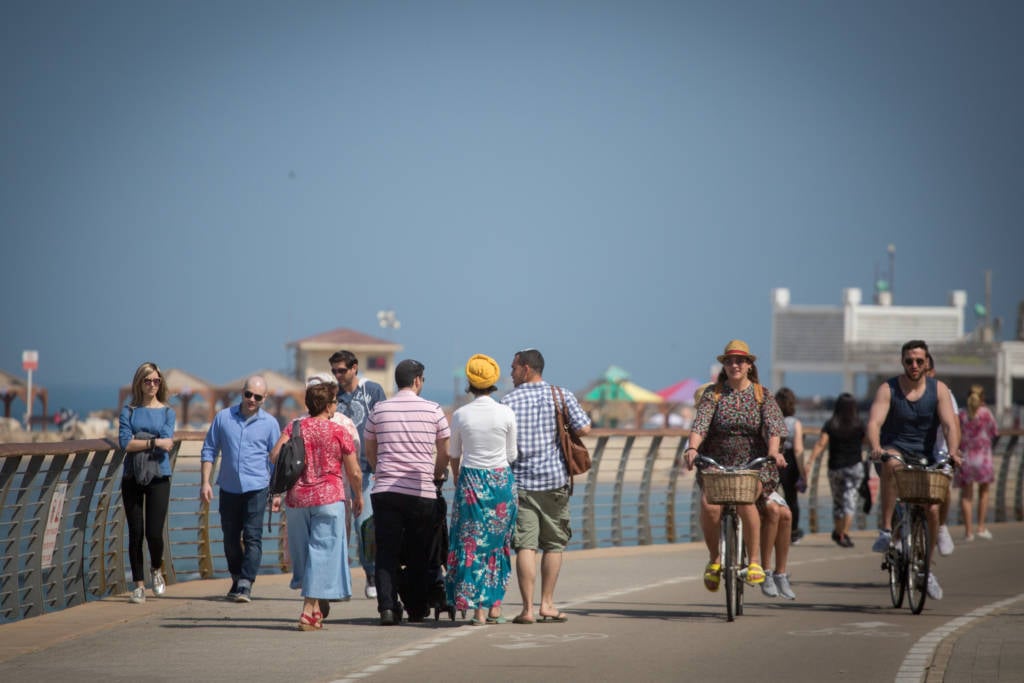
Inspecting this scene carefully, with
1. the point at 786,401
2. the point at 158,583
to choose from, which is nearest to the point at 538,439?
the point at 158,583

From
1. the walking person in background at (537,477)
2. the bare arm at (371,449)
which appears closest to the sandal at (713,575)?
the walking person in background at (537,477)

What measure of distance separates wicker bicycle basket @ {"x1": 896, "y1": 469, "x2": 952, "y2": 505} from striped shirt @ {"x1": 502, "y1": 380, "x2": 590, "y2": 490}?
7.71ft

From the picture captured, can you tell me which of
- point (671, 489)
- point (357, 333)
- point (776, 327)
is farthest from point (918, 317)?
point (671, 489)

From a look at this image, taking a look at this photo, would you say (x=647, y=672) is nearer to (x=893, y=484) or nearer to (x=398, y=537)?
(x=398, y=537)

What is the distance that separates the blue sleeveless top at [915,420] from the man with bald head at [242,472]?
4.60 m

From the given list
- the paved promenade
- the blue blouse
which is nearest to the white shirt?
the paved promenade

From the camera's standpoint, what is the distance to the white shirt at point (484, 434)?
1131 cm

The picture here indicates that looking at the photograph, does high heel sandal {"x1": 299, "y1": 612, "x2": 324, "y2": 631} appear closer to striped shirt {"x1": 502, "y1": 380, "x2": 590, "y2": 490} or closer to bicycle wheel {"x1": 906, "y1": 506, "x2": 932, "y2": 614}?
striped shirt {"x1": 502, "y1": 380, "x2": 590, "y2": 490}

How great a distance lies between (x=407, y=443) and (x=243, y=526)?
1.88m

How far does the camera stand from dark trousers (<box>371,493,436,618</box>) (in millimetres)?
11477

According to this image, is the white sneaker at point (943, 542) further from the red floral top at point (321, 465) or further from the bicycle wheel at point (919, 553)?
the red floral top at point (321, 465)

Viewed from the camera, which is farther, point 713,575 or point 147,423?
point 147,423

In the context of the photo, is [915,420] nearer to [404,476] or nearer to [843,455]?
[404,476]

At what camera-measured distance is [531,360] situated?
38.1ft
